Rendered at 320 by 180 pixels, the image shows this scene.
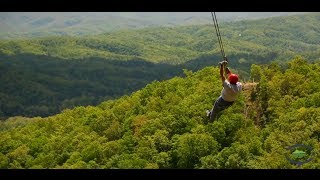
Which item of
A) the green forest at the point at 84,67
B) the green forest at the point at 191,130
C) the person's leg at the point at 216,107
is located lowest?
the green forest at the point at 84,67

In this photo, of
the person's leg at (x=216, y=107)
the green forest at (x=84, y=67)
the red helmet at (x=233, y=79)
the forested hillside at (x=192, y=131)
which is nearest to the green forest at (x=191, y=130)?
the forested hillside at (x=192, y=131)

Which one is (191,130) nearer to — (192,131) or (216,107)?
(192,131)

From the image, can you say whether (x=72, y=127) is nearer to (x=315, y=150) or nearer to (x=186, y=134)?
(x=186, y=134)

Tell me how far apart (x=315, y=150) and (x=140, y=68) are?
129171mm

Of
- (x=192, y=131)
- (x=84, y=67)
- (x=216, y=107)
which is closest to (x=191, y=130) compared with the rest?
(x=192, y=131)

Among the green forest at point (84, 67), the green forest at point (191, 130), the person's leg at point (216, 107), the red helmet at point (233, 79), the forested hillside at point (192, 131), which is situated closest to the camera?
the red helmet at point (233, 79)

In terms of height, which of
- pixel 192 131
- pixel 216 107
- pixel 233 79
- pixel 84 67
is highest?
pixel 233 79

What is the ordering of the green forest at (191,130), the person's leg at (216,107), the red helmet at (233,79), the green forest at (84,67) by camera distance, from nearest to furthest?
1. the red helmet at (233,79)
2. the person's leg at (216,107)
3. the green forest at (191,130)
4. the green forest at (84,67)

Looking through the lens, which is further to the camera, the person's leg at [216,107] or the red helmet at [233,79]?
the person's leg at [216,107]

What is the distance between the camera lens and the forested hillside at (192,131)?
30.5 meters

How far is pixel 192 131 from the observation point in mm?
34312

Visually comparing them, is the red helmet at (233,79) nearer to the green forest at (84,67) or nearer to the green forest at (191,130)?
the green forest at (191,130)

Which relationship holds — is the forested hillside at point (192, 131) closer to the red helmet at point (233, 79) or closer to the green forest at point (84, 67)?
the red helmet at point (233, 79)

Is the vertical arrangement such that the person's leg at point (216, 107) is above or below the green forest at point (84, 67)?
above
